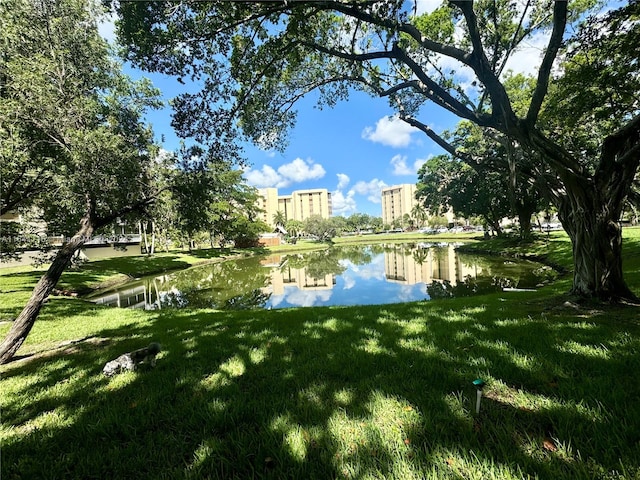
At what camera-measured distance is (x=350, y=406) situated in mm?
2074

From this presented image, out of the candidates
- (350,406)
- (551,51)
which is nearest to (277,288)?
(350,406)

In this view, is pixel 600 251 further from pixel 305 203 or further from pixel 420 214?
pixel 305 203

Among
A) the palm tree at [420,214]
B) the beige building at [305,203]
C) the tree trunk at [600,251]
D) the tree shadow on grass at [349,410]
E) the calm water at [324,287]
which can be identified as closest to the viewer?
the tree shadow on grass at [349,410]

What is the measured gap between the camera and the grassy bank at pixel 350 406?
5.10 feet

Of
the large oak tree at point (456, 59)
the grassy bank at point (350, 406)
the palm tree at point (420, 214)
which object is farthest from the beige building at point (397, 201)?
the grassy bank at point (350, 406)

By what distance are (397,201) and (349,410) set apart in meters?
135

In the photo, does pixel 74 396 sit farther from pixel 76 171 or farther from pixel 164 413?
pixel 76 171

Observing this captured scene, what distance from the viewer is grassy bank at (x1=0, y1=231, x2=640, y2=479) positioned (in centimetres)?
155

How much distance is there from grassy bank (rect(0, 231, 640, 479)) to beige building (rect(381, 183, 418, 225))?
115966 millimetres

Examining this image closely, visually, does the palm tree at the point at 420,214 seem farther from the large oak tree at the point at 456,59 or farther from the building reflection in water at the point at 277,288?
the large oak tree at the point at 456,59

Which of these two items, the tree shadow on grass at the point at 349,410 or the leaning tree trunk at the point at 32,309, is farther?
the leaning tree trunk at the point at 32,309

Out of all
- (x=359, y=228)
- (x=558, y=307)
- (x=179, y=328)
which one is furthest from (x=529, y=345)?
(x=359, y=228)

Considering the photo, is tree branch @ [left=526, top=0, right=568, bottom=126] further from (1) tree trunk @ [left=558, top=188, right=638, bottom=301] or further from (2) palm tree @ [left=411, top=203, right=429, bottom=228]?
(2) palm tree @ [left=411, top=203, right=429, bottom=228]

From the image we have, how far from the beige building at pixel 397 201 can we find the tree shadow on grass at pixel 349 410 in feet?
381
